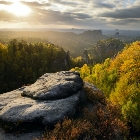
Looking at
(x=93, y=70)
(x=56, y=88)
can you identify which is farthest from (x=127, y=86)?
(x=93, y=70)

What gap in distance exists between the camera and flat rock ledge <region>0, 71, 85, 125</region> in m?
21.3

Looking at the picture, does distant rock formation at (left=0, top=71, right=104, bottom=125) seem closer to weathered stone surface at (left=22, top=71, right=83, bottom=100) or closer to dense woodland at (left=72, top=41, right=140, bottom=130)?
weathered stone surface at (left=22, top=71, right=83, bottom=100)

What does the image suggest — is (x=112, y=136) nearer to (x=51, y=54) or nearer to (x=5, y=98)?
(x=5, y=98)

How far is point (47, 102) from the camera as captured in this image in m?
23.3

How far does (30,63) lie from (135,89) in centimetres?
10944

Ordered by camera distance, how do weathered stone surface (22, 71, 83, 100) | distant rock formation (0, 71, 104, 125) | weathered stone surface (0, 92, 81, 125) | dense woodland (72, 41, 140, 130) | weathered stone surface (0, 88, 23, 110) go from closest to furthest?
1. weathered stone surface (0, 92, 81, 125)
2. distant rock formation (0, 71, 104, 125)
3. weathered stone surface (22, 71, 83, 100)
4. weathered stone surface (0, 88, 23, 110)
5. dense woodland (72, 41, 140, 130)

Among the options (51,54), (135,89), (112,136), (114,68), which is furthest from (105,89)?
(51,54)

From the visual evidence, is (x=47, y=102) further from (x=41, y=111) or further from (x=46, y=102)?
(x=41, y=111)

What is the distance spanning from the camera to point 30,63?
144 m

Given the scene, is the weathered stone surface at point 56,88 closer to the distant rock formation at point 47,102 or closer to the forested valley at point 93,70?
the distant rock formation at point 47,102

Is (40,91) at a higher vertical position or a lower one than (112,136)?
higher

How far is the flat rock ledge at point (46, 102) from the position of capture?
69.9ft

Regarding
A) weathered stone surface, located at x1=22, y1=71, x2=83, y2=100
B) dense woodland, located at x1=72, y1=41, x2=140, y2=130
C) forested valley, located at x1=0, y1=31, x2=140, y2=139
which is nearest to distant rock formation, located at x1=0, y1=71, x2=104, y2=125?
weathered stone surface, located at x1=22, y1=71, x2=83, y2=100

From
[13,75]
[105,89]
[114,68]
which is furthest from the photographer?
[13,75]
